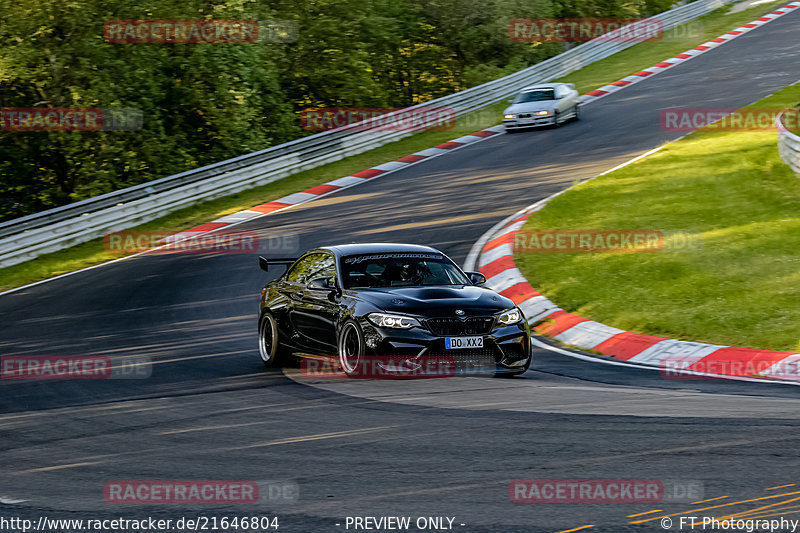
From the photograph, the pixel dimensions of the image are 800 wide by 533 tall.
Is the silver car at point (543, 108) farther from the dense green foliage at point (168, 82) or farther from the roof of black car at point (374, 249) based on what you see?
the roof of black car at point (374, 249)

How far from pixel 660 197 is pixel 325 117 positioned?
59.0ft

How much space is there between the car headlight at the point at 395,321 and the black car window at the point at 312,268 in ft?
4.78

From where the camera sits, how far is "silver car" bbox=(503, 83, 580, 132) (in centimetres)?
2866

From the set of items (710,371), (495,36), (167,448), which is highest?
(495,36)

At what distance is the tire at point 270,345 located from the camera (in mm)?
11047

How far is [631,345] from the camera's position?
37.4ft

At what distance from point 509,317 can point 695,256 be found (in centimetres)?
532

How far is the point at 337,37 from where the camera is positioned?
33.7 metres

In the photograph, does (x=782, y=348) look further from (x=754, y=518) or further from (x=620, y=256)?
(x=754, y=518)

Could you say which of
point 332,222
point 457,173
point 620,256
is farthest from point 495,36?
point 620,256
